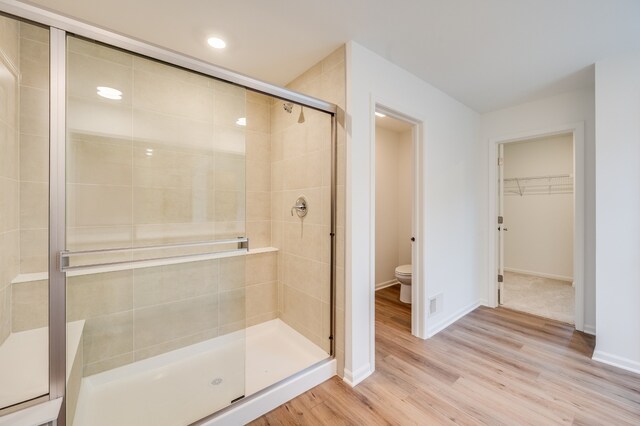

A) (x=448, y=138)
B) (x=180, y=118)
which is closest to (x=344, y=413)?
(x=180, y=118)

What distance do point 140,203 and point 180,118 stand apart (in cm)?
70

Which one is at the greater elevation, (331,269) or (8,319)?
(331,269)

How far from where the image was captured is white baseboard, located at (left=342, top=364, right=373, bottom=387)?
1.82m

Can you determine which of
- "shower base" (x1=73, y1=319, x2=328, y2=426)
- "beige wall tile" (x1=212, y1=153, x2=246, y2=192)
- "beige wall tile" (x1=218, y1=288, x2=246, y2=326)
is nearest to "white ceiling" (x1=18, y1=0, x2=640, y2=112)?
"beige wall tile" (x1=212, y1=153, x2=246, y2=192)

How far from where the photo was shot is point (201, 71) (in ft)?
4.72

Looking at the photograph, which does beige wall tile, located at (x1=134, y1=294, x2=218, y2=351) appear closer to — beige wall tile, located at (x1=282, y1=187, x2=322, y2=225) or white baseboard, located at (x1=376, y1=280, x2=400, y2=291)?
beige wall tile, located at (x1=282, y1=187, x2=322, y2=225)

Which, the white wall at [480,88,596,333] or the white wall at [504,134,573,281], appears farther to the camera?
the white wall at [504,134,573,281]

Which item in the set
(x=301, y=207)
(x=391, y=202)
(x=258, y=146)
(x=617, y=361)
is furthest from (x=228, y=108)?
(x=617, y=361)

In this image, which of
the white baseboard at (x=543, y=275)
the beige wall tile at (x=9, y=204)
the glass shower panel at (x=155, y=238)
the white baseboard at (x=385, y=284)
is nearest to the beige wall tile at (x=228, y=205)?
the glass shower panel at (x=155, y=238)

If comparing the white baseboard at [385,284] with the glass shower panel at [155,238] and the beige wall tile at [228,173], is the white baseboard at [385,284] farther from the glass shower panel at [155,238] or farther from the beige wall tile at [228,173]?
the beige wall tile at [228,173]

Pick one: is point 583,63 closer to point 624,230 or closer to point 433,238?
point 624,230

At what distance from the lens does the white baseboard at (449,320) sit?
2563mm

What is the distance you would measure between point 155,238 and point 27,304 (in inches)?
28.1

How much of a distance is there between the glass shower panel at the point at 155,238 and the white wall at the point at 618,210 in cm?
292
